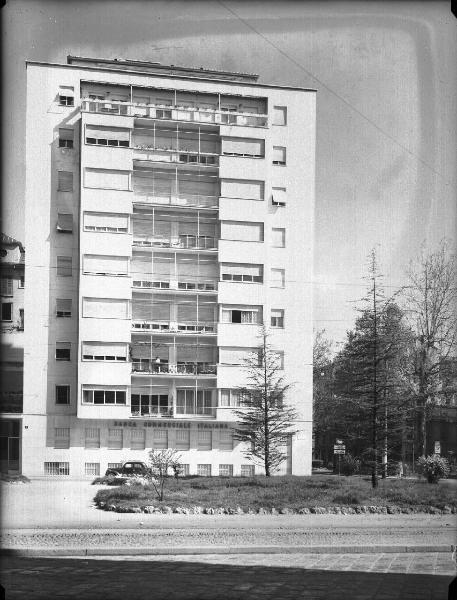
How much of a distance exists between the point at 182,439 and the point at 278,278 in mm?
1966

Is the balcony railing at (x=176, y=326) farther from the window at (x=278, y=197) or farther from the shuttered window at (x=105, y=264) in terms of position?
the window at (x=278, y=197)

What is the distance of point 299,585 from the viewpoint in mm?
7148

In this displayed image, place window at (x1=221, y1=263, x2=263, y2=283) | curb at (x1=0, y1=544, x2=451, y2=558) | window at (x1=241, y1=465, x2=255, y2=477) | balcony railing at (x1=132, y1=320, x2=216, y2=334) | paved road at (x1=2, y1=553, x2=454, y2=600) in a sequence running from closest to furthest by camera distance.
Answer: paved road at (x1=2, y1=553, x2=454, y2=600)
curb at (x1=0, y1=544, x2=451, y2=558)
balcony railing at (x1=132, y1=320, x2=216, y2=334)
window at (x1=221, y1=263, x2=263, y2=283)
window at (x1=241, y1=465, x2=255, y2=477)

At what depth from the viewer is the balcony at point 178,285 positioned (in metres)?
9.09

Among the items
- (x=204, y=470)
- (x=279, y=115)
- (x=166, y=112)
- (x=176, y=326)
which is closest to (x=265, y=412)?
(x=204, y=470)

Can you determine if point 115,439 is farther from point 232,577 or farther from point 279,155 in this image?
point 279,155

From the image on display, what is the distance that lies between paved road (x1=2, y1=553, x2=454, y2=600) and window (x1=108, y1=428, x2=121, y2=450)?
1343 millimetres

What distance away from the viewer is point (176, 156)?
30.4 feet

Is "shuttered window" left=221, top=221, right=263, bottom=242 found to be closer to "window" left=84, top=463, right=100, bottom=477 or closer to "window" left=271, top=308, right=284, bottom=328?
"window" left=271, top=308, right=284, bottom=328

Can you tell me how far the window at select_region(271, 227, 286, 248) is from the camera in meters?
9.39

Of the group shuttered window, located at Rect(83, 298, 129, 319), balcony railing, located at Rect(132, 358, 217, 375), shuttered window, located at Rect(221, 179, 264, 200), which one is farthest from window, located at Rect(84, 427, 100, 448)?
shuttered window, located at Rect(221, 179, 264, 200)

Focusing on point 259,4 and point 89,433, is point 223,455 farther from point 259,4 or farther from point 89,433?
point 259,4

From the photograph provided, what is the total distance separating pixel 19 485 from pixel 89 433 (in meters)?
0.85

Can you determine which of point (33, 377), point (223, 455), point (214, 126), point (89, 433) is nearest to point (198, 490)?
point (223, 455)
